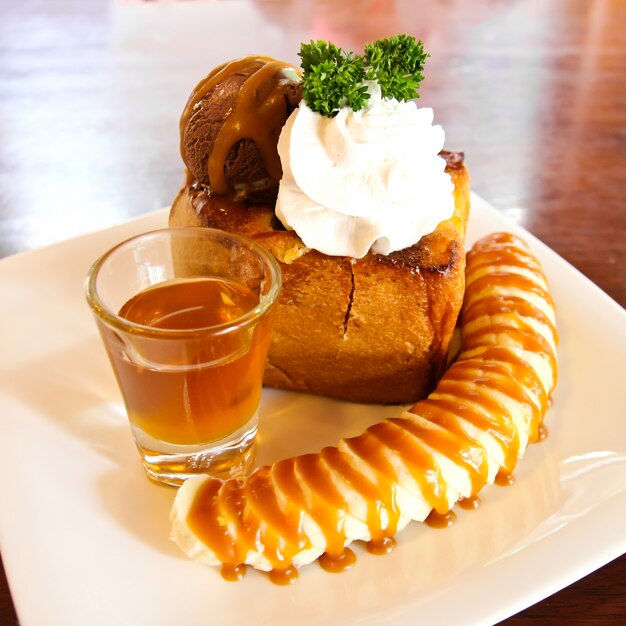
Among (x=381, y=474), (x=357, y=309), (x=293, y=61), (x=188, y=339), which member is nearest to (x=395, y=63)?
(x=357, y=309)

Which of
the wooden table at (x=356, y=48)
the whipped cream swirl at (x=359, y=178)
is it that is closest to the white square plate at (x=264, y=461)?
the wooden table at (x=356, y=48)

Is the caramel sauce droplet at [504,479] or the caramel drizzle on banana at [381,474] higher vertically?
the caramel drizzle on banana at [381,474]

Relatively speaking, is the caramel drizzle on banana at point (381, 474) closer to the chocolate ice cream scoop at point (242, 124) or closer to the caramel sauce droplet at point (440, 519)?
the caramel sauce droplet at point (440, 519)

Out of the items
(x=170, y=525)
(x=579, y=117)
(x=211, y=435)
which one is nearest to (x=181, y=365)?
(x=211, y=435)

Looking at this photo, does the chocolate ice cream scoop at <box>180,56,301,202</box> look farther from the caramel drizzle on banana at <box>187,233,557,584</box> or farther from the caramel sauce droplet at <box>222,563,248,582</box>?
the caramel sauce droplet at <box>222,563,248,582</box>

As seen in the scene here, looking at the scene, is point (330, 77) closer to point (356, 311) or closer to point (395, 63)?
point (395, 63)
